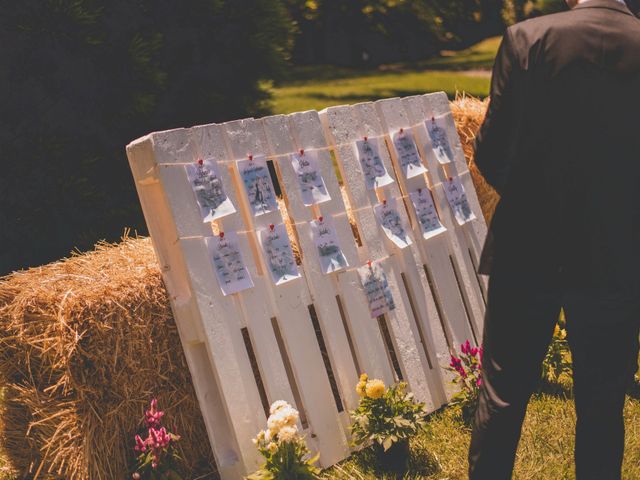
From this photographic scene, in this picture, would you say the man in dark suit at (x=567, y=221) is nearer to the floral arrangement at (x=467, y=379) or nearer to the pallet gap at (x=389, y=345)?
the floral arrangement at (x=467, y=379)

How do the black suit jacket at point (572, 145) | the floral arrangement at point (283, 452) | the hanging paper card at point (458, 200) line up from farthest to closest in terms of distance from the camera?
the hanging paper card at point (458, 200) → the floral arrangement at point (283, 452) → the black suit jacket at point (572, 145)

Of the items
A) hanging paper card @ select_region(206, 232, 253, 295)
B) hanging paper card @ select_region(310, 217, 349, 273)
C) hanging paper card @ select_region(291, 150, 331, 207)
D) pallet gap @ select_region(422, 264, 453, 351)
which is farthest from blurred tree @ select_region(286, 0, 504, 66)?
hanging paper card @ select_region(206, 232, 253, 295)

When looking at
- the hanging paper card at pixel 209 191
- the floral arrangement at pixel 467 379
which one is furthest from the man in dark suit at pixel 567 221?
the hanging paper card at pixel 209 191

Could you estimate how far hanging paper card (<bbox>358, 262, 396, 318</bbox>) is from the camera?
3.72 m

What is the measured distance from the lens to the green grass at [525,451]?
3299 millimetres

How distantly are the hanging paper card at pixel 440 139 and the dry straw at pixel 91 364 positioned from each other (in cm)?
182

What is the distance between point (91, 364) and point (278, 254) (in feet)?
3.05

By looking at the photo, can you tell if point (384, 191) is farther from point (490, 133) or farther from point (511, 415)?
point (511, 415)

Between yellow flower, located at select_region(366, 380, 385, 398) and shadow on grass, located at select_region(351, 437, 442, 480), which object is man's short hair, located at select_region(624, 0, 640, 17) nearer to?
yellow flower, located at select_region(366, 380, 385, 398)

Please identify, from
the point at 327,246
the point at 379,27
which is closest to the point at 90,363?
the point at 327,246

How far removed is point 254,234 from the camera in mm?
3389

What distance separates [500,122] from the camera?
8.39 ft

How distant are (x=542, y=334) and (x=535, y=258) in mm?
267

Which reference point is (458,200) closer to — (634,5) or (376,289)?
(376,289)
